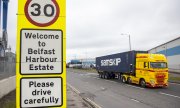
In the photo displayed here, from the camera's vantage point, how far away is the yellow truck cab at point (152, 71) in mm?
27608

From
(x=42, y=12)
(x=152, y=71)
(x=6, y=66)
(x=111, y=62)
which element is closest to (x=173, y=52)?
(x=111, y=62)

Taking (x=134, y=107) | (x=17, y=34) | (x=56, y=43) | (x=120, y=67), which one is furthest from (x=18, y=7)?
(x=120, y=67)

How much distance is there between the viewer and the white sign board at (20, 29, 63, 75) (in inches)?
166

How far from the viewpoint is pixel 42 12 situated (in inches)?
168

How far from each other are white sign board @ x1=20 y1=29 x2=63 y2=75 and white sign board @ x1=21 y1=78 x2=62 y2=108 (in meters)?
0.12

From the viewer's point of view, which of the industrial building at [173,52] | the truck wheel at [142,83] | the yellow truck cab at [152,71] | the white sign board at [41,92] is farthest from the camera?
the industrial building at [173,52]

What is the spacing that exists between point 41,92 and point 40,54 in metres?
0.51

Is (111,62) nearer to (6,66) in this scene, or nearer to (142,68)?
(142,68)

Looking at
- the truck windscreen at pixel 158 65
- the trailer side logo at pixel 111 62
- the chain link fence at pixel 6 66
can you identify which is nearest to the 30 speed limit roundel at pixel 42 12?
the chain link fence at pixel 6 66

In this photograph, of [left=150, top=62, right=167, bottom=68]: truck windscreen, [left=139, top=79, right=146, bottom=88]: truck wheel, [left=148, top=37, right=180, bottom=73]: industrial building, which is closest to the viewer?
[left=150, top=62, right=167, bottom=68]: truck windscreen

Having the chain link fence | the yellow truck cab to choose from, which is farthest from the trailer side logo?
the chain link fence

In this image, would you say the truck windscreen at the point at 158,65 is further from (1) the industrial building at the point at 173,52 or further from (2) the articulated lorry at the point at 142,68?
(1) the industrial building at the point at 173,52

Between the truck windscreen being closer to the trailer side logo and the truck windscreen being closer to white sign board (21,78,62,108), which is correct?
the trailer side logo

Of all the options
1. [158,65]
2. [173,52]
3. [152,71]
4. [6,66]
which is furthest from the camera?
[173,52]
